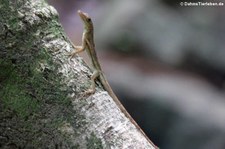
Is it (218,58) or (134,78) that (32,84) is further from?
(218,58)

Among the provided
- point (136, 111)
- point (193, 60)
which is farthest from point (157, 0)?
point (136, 111)

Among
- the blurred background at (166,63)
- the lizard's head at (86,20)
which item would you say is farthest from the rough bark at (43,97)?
the blurred background at (166,63)

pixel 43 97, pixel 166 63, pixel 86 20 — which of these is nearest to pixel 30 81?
pixel 43 97

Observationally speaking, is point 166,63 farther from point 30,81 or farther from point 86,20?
point 30,81

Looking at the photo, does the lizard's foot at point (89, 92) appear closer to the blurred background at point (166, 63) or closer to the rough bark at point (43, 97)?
the rough bark at point (43, 97)

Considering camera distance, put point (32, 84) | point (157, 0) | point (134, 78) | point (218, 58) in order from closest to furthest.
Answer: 1. point (32, 84)
2. point (134, 78)
3. point (218, 58)
4. point (157, 0)
